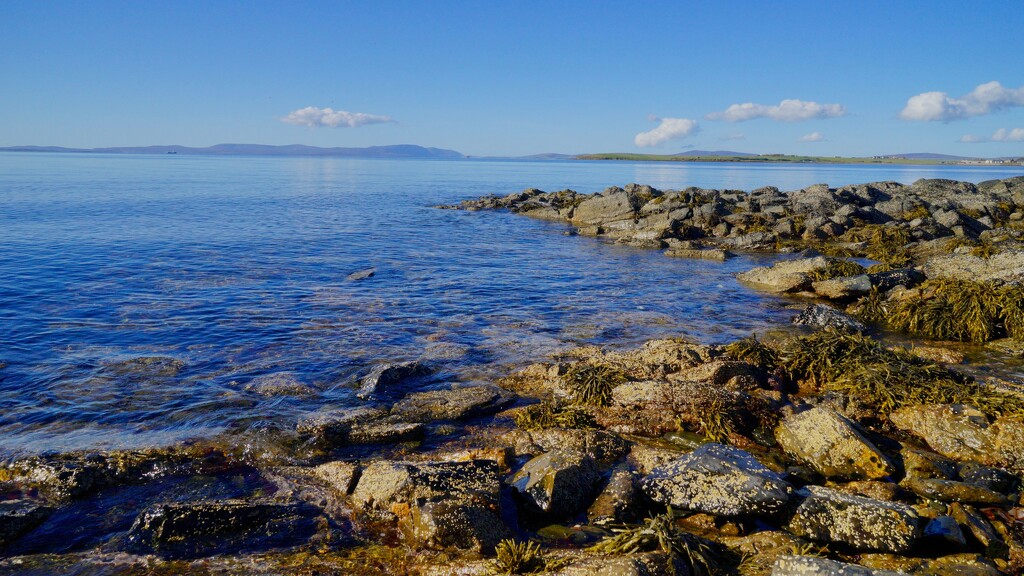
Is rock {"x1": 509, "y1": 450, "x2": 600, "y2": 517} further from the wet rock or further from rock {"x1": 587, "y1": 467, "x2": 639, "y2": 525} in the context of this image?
the wet rock

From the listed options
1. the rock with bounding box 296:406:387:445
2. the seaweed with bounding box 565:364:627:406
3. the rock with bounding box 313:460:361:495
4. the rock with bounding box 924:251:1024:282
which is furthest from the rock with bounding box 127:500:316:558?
the rock with bounding box 924:251:1024:282

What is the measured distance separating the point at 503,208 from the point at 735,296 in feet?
106

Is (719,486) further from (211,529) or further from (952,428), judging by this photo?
(211,529)

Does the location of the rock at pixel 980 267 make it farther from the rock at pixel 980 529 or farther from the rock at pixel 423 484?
the rock at pixel 423 484

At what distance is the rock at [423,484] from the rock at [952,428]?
6202 millimetres

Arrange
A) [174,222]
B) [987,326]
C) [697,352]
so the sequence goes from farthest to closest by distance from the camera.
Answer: [174,222]
[987,326]
[697,352]

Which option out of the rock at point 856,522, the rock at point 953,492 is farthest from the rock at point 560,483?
the rock at point 953,492

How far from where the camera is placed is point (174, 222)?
34.1 meters

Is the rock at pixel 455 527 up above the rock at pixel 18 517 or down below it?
above

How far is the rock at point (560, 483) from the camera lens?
6.44 m

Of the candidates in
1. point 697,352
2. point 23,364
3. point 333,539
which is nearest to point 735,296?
point 697,352

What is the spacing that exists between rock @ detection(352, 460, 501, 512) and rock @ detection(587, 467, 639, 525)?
1110 millimetres

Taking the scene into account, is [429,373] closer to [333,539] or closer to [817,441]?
[333,539]

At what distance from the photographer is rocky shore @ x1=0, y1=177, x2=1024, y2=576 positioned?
5.61 metres
